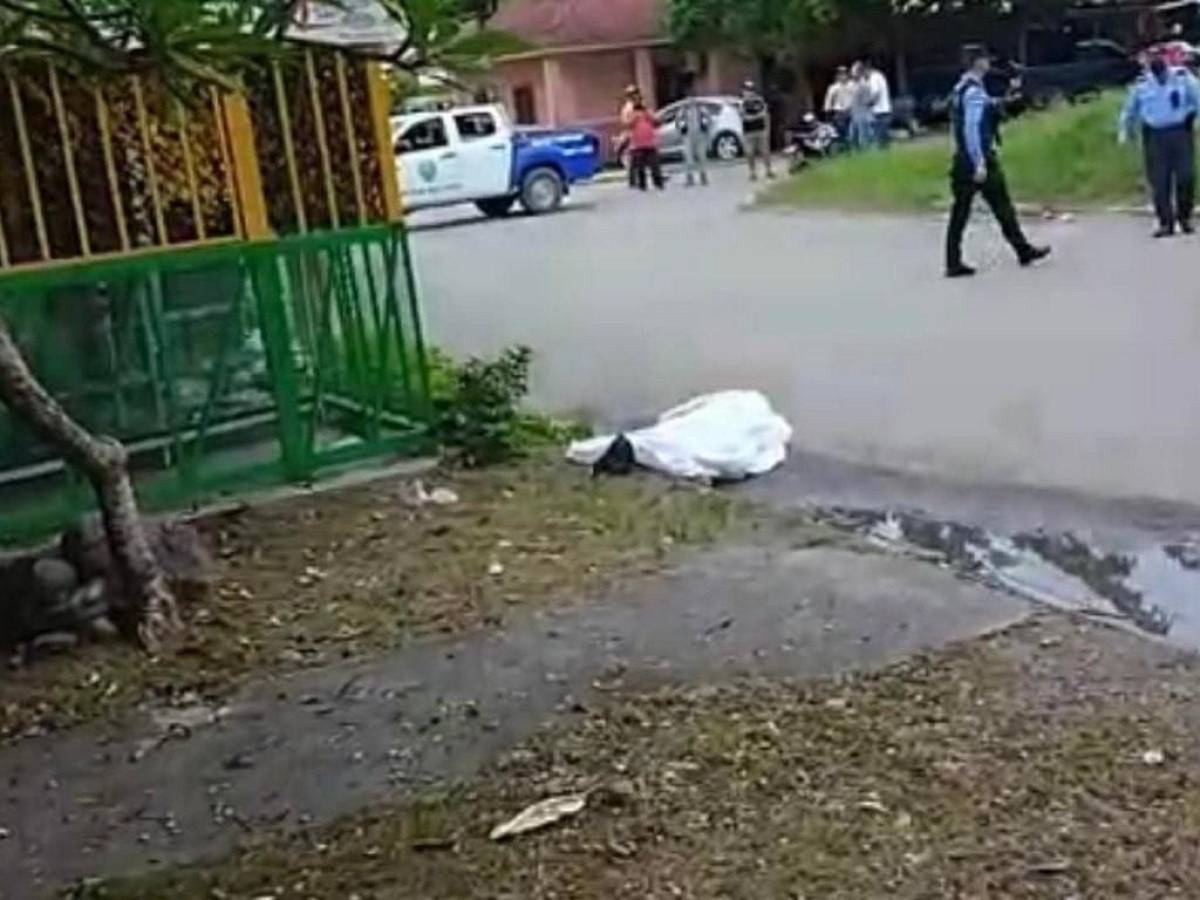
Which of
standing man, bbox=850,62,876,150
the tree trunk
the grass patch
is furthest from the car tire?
the tree trunk

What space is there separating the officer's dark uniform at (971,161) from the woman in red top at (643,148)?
17.3 metres

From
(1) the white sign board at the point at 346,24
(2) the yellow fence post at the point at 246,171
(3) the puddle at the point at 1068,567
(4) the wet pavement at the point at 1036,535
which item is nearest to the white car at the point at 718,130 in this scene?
(2) the yellow fence post at the point at 246,171

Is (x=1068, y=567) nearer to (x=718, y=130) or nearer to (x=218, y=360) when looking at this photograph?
(x=218, y=360)

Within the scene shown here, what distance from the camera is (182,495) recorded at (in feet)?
30.3

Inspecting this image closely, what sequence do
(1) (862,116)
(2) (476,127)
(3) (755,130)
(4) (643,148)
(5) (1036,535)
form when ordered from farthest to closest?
(3) (755,130)
(4) (643,148)
(1) (862,116)
(2) (476,127)
(5) (1036,535)

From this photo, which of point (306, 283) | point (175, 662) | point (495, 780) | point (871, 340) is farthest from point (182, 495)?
point (871, 340)

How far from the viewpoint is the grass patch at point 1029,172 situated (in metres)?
22.5

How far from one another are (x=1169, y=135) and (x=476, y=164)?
15000 mm

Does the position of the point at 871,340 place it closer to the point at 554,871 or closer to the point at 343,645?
the point at 343,645

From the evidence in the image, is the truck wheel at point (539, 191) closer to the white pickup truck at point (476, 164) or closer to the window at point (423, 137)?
the white pickup truck at point (476, 164)

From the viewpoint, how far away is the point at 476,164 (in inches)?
1235

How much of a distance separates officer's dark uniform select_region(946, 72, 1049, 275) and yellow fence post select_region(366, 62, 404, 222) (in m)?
7.58

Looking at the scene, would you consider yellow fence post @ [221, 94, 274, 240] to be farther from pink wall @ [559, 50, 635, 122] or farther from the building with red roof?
pink wall @ [559, 50, 635, 122]

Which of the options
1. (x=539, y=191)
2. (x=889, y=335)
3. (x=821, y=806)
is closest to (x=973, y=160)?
(x=889, y=335)
